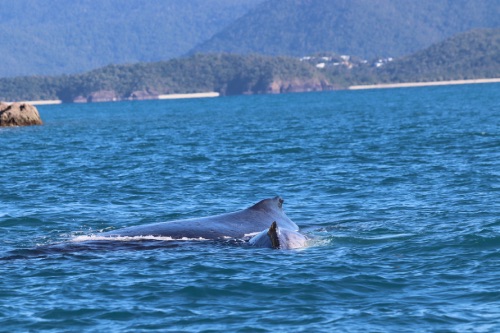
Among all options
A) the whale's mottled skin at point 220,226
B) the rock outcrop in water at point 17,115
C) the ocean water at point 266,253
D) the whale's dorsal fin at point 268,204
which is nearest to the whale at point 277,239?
the ocean water at point 266,253

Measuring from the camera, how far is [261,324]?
44.8 ft

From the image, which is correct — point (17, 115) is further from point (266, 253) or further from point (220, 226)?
point (266, 253)

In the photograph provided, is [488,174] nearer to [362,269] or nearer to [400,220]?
[400,220]

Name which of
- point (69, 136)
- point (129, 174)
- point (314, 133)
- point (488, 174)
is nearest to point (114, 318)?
point (488, 174)

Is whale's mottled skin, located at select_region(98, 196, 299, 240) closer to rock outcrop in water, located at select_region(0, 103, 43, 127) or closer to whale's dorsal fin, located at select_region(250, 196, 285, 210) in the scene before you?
whale's dorsal fin, located at select_region(250, 196, 285, 210)

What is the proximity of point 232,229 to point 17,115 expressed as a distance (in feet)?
214

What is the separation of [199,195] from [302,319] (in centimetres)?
1479

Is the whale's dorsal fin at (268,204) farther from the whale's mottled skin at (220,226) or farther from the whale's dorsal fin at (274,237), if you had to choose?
the whale's dorsal fin at (274,237)

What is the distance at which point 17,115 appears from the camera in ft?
269

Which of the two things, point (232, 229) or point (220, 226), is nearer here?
point (232, 229)

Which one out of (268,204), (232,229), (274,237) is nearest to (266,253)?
(274,237)

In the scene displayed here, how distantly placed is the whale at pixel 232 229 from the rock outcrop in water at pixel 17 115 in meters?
63.4

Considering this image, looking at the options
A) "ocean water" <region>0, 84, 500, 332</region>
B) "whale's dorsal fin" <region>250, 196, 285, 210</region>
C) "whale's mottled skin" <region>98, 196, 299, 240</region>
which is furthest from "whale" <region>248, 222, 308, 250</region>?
"whale's dorsal fin" <region>250, 196, 285, 210</region>

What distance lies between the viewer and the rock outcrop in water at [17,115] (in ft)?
266
